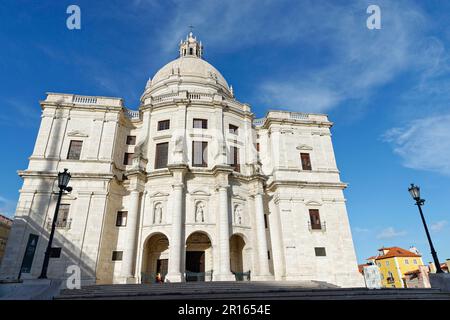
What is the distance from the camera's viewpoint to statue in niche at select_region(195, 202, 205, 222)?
2098cm

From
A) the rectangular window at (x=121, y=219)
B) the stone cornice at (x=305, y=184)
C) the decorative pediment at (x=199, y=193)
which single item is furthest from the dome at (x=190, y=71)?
the rectangular window at (x=121, y=219)

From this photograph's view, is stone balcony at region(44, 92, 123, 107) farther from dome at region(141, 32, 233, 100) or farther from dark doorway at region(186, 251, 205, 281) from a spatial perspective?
dark doorway at region(186, 251, 205, 281)

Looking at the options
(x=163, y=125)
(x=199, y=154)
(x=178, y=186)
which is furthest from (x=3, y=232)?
(x=199, y=154)

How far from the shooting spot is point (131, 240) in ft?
65.8

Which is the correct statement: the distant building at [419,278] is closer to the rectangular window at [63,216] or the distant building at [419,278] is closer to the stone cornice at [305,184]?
the stone cornice at [305,184]

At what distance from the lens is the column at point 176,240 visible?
18.4 meters

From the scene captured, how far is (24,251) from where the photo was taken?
1873 cm

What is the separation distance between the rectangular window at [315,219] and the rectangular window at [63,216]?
64.2 ft

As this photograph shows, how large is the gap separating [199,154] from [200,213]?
5370 millimetres

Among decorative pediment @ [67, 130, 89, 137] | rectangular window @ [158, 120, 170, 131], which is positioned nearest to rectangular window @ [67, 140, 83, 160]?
decorative pediment @ [67, 130, 89, 137]

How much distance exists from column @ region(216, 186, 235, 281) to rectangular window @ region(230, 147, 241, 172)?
3272 mm

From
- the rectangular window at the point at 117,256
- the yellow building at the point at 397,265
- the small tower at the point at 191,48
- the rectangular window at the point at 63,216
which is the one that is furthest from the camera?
the yellow building at the point at 397,265
